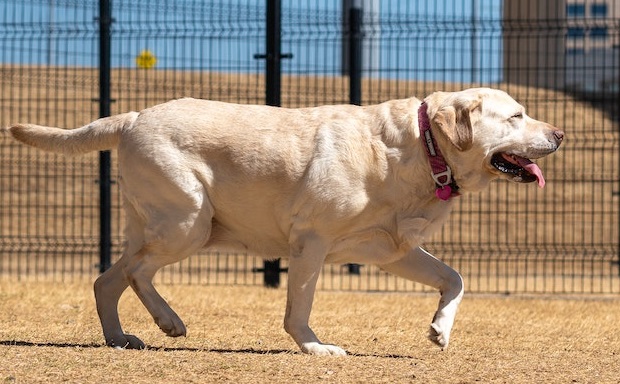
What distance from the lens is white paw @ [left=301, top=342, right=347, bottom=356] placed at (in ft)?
22.0

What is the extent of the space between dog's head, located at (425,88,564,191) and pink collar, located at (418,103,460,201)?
4cm

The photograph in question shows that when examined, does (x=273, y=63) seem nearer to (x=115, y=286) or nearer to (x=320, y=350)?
(x=115, y=286)

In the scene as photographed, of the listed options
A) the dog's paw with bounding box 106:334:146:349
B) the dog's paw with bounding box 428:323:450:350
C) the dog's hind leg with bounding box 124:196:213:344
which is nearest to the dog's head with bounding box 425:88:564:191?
the dog's paw with bounding box 428:323:450:350

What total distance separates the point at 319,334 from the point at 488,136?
2.12m

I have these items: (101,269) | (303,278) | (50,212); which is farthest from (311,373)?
(50,212)

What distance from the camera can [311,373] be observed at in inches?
231

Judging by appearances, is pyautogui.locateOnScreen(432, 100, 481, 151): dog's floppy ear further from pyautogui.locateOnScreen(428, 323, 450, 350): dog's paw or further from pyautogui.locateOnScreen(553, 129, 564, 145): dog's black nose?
pyautogui.locateOnScreen(428, 323, 450, 350): dog's paw

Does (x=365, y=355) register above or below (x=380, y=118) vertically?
below

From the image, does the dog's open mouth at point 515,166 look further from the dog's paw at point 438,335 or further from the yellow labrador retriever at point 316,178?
the dog's paw at point 438,335

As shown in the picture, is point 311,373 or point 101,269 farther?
point 101,269

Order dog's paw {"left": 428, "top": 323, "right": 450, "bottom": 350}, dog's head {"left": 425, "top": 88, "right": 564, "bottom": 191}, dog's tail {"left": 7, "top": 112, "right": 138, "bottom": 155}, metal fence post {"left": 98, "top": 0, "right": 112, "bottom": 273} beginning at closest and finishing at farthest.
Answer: dog's paw {"left": 428, "top": 323, "right": 450, "bottom": 350}
dog's head {"left": 425, "top": 88, "right": 564, "bottom": 191}
dog's tail {"left": 7, "top": 112, "right": 138, "bottom": 155}
metal fence post {"left": 98, "top": 0, "right": 112, "bottom": 273}

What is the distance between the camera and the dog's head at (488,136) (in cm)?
678

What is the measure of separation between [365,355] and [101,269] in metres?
5.80

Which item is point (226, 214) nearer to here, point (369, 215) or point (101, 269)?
point (369, 215)
